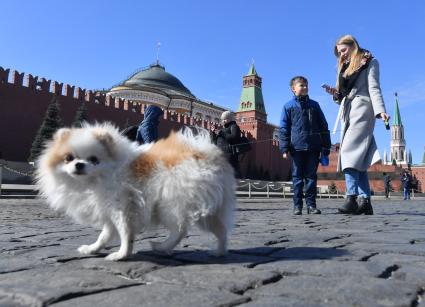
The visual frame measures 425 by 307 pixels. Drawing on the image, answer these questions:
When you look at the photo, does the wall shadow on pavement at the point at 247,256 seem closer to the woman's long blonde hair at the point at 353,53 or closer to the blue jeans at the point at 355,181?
the blue jeans at the point at 355,181

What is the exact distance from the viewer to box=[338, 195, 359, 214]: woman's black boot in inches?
210

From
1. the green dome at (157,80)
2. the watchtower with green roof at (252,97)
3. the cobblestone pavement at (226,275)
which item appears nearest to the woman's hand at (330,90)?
the cobblestone pavement at (226,275)

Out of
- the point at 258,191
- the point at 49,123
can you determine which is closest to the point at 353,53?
the point at 258,191

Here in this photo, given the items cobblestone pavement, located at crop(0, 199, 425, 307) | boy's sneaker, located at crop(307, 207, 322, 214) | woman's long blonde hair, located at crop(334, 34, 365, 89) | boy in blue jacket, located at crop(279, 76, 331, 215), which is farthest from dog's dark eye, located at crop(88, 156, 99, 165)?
boy's sneaker, located at crop(307, 207, 322, 214)

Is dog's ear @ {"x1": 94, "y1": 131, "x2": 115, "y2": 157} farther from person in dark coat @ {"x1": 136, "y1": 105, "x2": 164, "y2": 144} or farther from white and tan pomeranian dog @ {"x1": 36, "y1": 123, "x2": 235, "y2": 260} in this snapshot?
person in dark coat @ {"x1": 136, "y1": 105, "x2": 164, "y2": 144}

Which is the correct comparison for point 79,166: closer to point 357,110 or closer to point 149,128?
point 149,128

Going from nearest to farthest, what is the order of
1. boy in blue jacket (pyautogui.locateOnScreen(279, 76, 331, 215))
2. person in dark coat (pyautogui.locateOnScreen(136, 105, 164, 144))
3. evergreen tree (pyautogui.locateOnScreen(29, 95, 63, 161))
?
person in dark coat (pyautogui.locateOnScreen(136, 105, 164, 144)), boy in blue jacket (pyautogui.locateOnScreen(279, 76, 331, 215)), evergreen tree (pyautogui.locateOnScreen(29, 95, 63, 161))

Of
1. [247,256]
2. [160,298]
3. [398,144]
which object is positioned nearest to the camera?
[160,298]

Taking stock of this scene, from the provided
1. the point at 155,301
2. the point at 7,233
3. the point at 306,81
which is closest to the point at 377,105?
the point at 306,81

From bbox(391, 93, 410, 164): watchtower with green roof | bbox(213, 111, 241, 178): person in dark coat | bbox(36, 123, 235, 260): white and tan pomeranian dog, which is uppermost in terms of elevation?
bbox(391, 93, 410, 164): watchtower with green roof

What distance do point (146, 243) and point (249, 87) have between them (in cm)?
6407

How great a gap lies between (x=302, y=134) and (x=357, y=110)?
70 cm

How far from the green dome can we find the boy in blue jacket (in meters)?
49.6

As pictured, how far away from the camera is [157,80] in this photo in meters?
59.9
